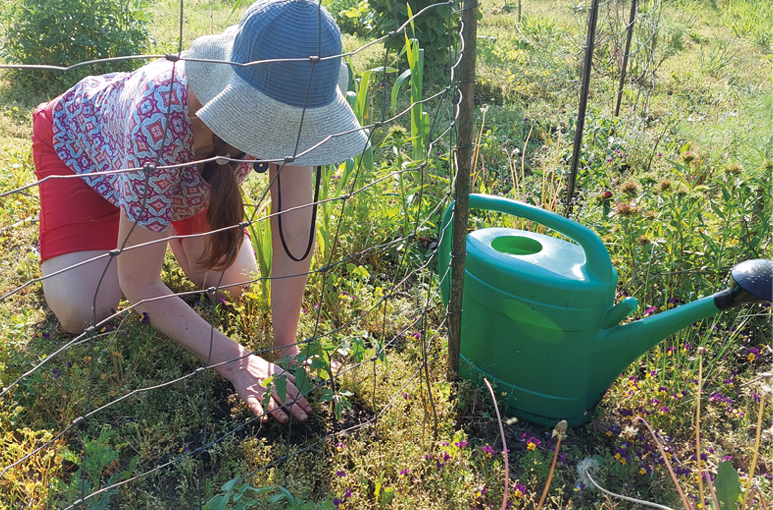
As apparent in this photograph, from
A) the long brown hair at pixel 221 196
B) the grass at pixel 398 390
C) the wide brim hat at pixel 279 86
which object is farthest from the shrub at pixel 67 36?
the wide brim hat at pixel 279 86

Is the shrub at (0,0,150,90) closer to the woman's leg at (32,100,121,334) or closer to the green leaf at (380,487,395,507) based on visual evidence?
the woman's leg at (32,100,121,334)

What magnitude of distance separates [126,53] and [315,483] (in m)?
3.53

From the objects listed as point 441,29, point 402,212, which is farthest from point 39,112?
point 441,29

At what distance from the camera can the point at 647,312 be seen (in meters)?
2.02

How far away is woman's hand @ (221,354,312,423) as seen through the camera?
1652 millimetres

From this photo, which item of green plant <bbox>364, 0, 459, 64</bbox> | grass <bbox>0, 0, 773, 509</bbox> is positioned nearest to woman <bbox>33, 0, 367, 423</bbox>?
grass <bbox>0, 0, 773, 509</bbox>

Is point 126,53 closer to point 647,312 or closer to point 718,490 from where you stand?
point 647,312

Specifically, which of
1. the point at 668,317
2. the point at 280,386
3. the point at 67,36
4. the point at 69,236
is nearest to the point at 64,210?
the point at 69,236

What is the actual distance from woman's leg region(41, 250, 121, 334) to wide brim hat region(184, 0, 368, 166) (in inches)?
38.3

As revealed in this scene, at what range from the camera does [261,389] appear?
5.55 feet

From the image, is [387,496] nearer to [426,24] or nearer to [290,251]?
[290,251]

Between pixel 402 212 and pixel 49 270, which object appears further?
pixel 402 212

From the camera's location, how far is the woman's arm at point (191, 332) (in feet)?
5.38

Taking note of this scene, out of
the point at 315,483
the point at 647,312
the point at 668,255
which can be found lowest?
the point at 315,483
